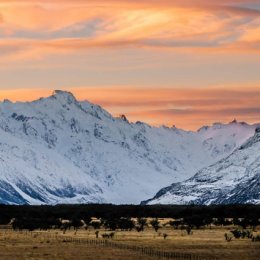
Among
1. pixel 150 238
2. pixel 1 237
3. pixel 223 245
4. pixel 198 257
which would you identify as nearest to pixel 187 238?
pixel 150 238

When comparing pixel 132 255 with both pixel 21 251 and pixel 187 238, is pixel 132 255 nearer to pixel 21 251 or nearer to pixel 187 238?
pixel 21 251

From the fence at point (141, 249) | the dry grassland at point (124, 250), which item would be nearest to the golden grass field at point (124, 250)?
the dry grassland at point (124, 250)

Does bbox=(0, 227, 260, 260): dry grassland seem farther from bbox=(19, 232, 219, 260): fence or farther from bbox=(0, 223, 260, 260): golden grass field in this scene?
bbox=(19, 232, 219, 260): fence

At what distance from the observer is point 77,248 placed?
14012 centimetres

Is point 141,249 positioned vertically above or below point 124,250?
above

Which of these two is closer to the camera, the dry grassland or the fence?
the fence

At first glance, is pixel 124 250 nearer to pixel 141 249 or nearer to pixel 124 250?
pixel 124 250

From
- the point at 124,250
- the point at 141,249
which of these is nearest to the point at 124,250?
the point at 124,250

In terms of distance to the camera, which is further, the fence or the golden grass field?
the golden grass field

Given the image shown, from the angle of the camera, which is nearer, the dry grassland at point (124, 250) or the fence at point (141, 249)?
the fence at point (141, 249)

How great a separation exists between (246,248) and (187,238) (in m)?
27.3

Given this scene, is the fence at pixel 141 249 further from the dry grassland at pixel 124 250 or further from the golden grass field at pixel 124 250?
the golden grass field at pixel 124 250

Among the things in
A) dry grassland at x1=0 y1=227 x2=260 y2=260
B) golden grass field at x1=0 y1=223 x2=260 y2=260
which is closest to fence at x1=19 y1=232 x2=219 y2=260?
dry grassland at x1=0 y1=227 x2=260 y2=260

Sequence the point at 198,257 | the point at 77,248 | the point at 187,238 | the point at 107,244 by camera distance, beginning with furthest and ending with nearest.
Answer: the point at 187,238, the point at 107,244, the point at 77,248, the point at 198,257
